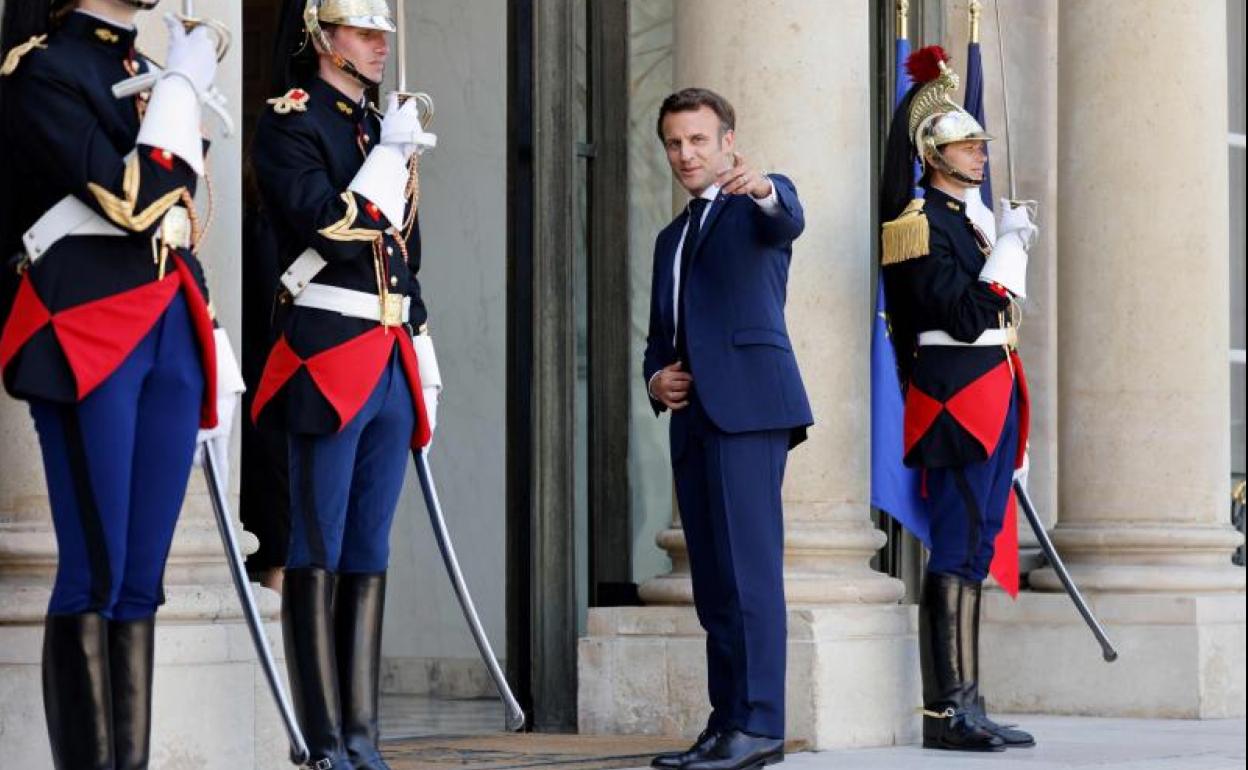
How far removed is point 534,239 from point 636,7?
3.47 feet

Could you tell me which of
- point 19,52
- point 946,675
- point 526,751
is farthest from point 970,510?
point 19,52

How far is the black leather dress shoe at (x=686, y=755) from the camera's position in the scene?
21.8ft

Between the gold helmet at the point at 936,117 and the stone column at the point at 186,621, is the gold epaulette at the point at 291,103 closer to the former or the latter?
the stone column at the point at 186,621

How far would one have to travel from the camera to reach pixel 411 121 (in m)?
5.76

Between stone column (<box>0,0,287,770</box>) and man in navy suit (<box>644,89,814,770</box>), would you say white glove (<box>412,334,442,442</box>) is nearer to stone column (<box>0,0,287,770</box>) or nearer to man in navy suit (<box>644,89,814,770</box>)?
stone column (<box>0,0,287,770</box>)

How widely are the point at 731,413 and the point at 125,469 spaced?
7.08 ft

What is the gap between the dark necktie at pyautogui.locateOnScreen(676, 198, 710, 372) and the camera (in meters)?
6.80

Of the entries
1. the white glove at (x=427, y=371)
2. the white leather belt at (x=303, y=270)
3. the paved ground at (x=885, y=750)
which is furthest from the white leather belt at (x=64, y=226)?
the paved ground at (x=885, y=750)

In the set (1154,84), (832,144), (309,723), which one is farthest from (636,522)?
(309,723)

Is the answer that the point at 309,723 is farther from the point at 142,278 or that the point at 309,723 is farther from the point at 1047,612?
the point at 1047,612

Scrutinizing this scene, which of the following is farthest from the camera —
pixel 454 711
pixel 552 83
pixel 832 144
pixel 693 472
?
pixel 454 711

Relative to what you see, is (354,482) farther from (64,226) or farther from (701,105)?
(701,105)

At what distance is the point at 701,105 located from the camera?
6641 millimetres

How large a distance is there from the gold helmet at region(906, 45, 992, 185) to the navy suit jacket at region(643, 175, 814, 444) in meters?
1.13
